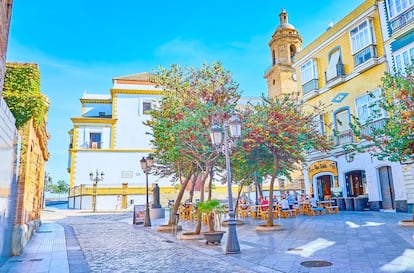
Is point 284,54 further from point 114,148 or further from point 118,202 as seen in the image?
point 118,202

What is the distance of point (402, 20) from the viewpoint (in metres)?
16.5

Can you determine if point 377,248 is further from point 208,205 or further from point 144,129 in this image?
point 144,129

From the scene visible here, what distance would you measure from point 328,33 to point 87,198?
88.4ft

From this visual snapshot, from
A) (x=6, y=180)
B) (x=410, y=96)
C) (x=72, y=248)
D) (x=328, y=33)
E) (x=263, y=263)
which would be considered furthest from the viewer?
(x=328, y=33)

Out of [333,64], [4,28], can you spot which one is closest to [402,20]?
[333,64]

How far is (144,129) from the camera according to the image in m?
39.9

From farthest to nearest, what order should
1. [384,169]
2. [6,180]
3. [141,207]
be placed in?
[141,207], [384,169], [6,180]

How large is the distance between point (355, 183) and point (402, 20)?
9351mm

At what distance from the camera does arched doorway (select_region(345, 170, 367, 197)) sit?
19.6 m

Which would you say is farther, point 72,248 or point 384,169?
point 384,169

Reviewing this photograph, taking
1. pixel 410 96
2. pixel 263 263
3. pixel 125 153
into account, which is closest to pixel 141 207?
pixel 263 263

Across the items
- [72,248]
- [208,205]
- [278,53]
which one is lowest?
[72,248]

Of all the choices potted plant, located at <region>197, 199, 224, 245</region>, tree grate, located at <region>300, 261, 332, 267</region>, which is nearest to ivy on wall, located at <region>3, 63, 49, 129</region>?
potted plant, located at <region>197, 199, 224, 245</region>

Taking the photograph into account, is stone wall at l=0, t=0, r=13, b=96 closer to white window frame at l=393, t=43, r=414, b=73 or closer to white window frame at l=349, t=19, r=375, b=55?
white window frame at l=393, t=43, r=414, b=73
